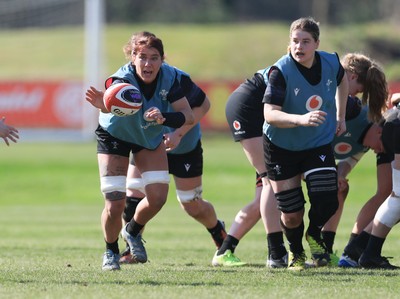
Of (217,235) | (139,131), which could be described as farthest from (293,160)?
(217,235)

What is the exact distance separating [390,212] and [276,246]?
1031 mm

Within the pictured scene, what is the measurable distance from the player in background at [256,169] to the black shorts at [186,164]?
2.14 ft

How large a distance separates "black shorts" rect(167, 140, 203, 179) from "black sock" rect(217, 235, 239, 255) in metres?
0.75

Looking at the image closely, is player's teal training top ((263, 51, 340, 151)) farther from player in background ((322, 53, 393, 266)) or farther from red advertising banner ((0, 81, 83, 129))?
red advertising banner ((0, 81, 83, 129))

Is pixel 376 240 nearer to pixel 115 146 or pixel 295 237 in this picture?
pixel 295 237

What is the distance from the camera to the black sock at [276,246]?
870 cm

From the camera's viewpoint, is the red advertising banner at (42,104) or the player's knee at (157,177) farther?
the red advertising banner at (42,104)

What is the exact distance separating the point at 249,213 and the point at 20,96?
1202 inches

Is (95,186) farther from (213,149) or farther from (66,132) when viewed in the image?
(66,132)

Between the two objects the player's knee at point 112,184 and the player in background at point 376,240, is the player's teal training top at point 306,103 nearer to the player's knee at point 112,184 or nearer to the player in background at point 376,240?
the player in background at point 376,240

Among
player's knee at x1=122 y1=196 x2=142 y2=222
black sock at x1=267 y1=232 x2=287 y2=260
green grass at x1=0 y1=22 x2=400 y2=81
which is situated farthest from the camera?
green grass at x1=0 y1=22 x2=400 y2=81

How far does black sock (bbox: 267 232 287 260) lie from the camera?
28.5ft

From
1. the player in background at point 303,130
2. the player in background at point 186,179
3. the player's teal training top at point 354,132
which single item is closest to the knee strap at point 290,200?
the player in background at point 303,130

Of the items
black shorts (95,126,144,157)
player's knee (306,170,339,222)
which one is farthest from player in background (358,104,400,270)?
black shorts (95,126,144,157)
